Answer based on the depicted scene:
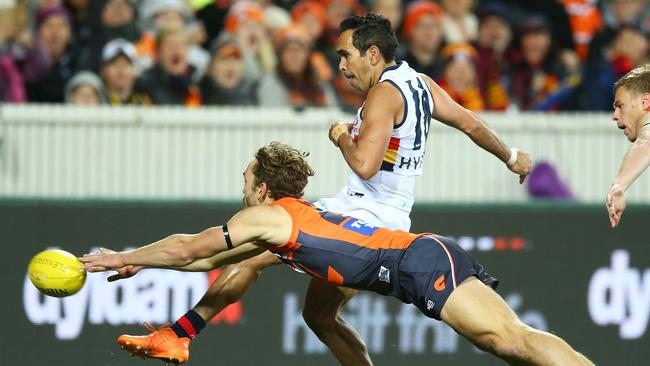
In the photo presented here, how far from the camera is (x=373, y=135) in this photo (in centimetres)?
722

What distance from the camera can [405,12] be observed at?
12.9 metres

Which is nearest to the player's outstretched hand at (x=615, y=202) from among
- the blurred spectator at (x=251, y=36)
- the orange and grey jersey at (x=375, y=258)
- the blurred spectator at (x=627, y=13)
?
the orange and grey jersey at (x=375, y=258)

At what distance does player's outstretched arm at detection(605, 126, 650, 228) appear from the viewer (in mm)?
6570

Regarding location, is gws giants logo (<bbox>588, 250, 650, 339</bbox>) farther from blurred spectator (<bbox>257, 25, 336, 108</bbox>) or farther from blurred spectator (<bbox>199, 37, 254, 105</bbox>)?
blurred spectator (<bbox>199, 37, 254, 105</bbox>)

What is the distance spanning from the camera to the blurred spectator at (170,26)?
11844mm

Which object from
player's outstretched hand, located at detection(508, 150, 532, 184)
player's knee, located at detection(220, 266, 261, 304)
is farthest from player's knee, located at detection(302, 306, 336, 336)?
player's outstretched hand, located at detection(508, 150, 532, 184)

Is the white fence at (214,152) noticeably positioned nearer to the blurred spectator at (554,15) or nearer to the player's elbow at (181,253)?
the blurred spectator at (554,15)

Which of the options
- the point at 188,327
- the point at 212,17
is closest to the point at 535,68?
the point at 212,17

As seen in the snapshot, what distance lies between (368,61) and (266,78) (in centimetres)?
396

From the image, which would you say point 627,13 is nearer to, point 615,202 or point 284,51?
point 284,51

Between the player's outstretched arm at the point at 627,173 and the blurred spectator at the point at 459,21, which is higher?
the blurred spectator at the point at 459,21

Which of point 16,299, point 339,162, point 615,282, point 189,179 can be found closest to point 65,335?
point 16,299

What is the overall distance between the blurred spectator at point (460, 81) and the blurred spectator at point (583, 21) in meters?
2.20

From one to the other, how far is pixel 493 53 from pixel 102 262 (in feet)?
21.9
